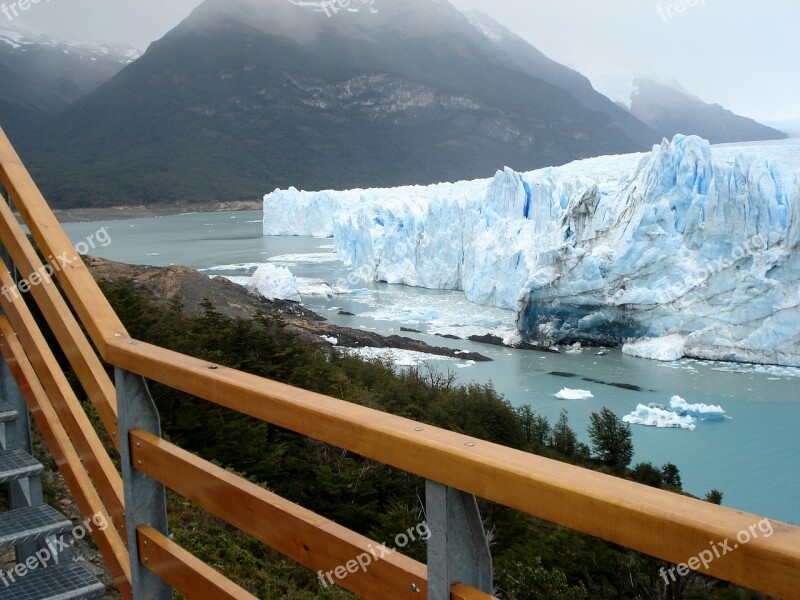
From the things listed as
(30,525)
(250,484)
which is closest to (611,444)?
(30,525)

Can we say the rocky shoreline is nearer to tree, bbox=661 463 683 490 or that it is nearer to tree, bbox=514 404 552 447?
tree, bbox=514 404 552 447

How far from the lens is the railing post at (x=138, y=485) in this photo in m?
1.20

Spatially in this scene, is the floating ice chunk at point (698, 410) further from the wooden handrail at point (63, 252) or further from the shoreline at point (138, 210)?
the shoreline at point (138, 210)

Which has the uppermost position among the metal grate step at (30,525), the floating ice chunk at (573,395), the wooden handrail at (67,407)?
the wooden handrail at (67,407)

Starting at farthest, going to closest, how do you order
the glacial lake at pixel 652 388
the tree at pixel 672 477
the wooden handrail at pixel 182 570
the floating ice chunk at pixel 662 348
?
the floating ice chunk at pixel 662 348 < the glacial lake at pixel 652 388 < the tree at pixel 672 477 < the wooden handrail at pixel 182 570

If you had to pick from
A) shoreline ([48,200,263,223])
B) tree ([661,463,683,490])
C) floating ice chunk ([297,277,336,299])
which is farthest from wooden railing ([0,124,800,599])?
shoreline ([48,200,263,223])

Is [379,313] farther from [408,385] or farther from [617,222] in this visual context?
[408,385]

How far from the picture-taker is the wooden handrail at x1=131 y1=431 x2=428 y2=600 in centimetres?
83

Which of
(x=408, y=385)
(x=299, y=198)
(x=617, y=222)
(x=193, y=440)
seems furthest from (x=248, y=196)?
(x=193, y=440)

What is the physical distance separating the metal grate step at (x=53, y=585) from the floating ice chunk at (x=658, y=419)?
9700 millimetres

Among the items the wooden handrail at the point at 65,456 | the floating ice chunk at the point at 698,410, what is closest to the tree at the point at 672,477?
the floating ice chunk at the point at 698,410

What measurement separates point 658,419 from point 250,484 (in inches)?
403

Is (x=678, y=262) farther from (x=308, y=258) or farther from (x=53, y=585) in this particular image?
(x=308, y=258)

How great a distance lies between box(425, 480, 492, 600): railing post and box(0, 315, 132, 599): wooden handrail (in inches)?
31.6
